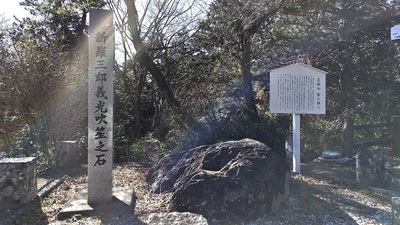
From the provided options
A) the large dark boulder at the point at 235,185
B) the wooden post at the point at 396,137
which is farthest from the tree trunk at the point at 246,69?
the wooden post at the point at 396,137

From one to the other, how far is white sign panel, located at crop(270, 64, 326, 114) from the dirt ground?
1.33 metres

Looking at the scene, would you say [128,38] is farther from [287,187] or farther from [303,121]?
[287,187]

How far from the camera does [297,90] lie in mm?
6559

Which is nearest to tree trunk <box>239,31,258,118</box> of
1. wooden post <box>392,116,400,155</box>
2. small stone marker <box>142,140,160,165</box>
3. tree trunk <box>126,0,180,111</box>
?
tree trunk <box>126,0,180,111</box>

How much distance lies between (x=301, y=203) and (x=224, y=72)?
5901 mm

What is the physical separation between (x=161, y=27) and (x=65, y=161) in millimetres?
6151

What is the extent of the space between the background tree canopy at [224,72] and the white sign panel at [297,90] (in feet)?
5.02

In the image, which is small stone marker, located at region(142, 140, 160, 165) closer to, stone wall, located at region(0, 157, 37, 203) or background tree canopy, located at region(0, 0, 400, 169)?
background tree canopy, located at region(0, 0, 400, 169)

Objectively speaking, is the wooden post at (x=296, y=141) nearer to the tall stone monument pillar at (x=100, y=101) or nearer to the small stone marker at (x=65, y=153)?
the tall stone monument pillar at (x=100, y=101)

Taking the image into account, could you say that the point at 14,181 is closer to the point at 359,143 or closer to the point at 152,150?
the point at 152,150

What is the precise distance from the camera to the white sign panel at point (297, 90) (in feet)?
21.4

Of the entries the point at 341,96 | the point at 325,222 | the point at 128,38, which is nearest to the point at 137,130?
the point at 128,38

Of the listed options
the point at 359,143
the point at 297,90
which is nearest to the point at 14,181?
the point at 297,90

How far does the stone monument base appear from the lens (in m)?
4.10
